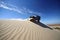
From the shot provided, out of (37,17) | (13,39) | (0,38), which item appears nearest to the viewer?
(0,38)

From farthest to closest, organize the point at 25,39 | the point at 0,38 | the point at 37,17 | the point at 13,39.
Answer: the point at 37,17 < the point at 25,39 < the point at 13,39 < the point at 0,38

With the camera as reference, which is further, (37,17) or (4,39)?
(37,17)

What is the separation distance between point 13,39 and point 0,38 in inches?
22.7

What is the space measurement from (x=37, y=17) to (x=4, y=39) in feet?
42.1

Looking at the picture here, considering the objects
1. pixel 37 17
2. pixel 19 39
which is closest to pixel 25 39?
pixel 19 39

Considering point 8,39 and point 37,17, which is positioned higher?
point 37,17

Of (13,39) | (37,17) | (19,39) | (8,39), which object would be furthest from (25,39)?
(37,17)

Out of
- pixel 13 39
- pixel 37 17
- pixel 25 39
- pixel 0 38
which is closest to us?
pixel 0 38

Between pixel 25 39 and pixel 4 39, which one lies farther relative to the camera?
pixel 25 39

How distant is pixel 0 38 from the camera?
10.8 feet

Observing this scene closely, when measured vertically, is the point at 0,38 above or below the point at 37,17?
below

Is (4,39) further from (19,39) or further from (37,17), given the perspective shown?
(37,17)

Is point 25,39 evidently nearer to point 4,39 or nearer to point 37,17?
point 4,39

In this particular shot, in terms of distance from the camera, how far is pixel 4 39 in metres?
3.33
